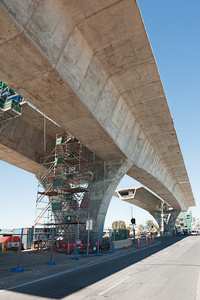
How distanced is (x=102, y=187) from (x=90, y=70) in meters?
11.2

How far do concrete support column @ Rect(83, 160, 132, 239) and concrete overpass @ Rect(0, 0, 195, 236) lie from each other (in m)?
0.13

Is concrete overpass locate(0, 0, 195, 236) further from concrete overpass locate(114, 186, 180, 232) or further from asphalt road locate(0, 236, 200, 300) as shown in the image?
concrete overpass locate(114, 186, 180, 232)

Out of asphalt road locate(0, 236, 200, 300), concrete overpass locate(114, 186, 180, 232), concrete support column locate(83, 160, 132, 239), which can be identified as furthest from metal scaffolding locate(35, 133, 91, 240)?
concrete overpass locate(114, 186, 180, 232)

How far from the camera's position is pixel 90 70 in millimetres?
11602

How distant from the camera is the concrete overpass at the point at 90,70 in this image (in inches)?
338

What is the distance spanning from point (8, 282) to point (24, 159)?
14.0 m

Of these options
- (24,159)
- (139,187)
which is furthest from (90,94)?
(139,187)

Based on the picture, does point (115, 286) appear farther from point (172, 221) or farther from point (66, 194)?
point (172, 221)

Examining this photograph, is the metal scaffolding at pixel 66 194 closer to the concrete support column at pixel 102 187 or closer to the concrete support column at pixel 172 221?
the concrete support column at pixel 102 187

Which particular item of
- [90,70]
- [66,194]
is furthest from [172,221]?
[90,70]

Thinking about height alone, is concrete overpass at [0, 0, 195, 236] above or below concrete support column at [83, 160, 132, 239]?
above

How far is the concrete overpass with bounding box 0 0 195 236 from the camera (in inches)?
338

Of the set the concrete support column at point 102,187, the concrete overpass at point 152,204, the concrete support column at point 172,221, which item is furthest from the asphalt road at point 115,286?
the concrete support column at point 172,221

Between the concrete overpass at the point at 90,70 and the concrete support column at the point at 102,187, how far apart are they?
0.13 m
